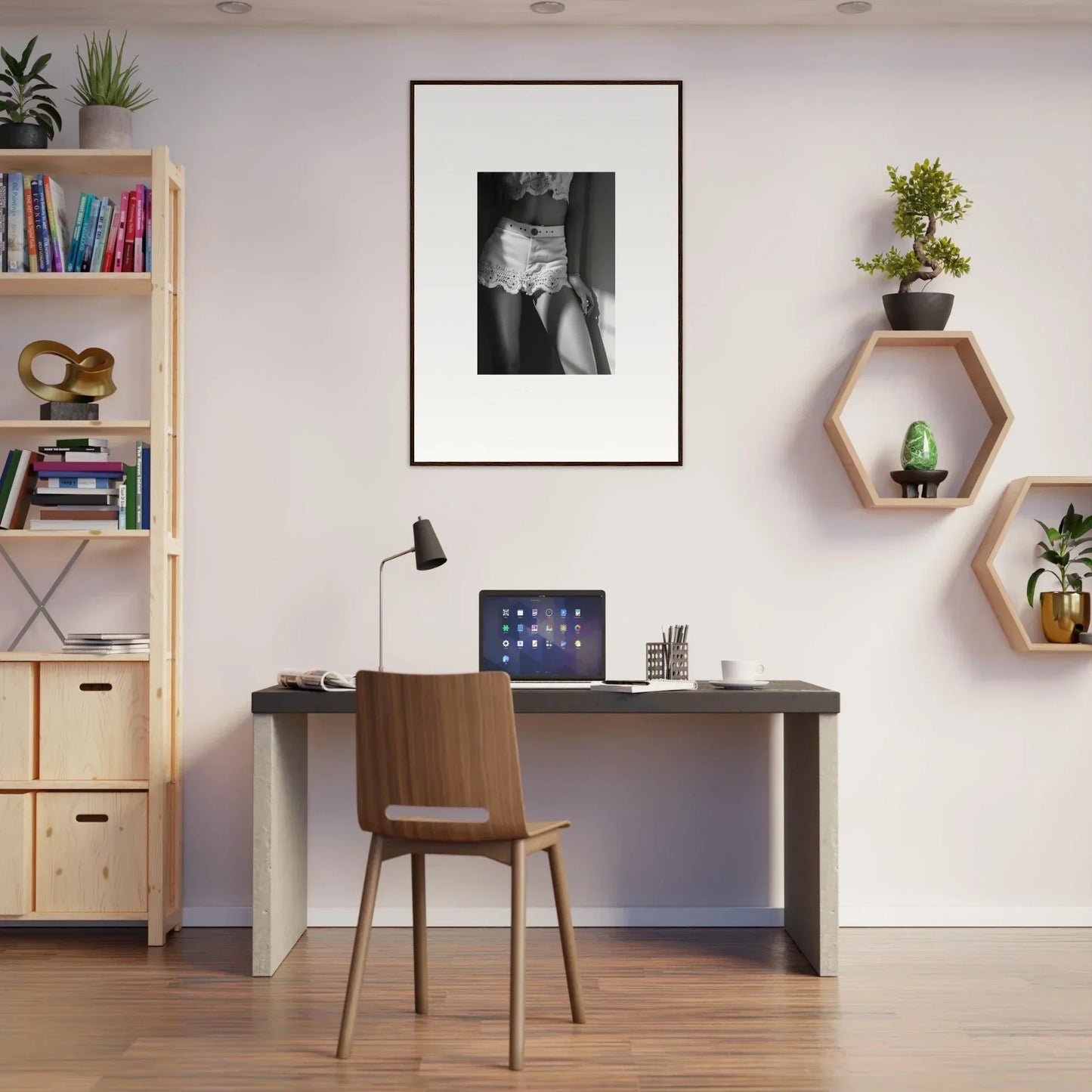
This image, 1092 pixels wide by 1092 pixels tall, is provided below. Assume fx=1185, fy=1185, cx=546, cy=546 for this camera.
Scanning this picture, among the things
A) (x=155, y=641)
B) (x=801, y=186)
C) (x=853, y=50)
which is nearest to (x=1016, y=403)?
(x=801, y=186)

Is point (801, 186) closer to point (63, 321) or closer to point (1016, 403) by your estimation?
point (1016, 403)

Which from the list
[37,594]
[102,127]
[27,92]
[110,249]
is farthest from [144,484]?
[27,92]

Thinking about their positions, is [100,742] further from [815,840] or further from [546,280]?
[815,840]

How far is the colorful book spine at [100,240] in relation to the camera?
142 inches

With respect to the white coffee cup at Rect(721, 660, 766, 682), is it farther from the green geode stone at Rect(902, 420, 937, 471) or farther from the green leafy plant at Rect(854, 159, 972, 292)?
the green leafy plant at Rect(854, 159, 972, 292)

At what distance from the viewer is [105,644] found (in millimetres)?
3533

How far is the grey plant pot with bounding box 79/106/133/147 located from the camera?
3594 mm

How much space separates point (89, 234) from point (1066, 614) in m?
3.21

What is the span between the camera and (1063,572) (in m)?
3.73

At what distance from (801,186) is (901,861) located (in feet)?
7.14

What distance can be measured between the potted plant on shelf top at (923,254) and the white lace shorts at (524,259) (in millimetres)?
949

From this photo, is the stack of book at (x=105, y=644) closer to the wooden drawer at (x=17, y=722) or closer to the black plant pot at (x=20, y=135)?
the wooden drawer at (x=17, y=722)

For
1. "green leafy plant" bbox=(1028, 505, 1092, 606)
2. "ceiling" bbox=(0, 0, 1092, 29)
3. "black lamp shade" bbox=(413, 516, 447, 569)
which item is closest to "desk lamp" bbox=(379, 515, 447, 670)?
"black lamp shade" bbox=(413, 516, 447, 569)

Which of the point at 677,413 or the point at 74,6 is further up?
the point at 74,6
